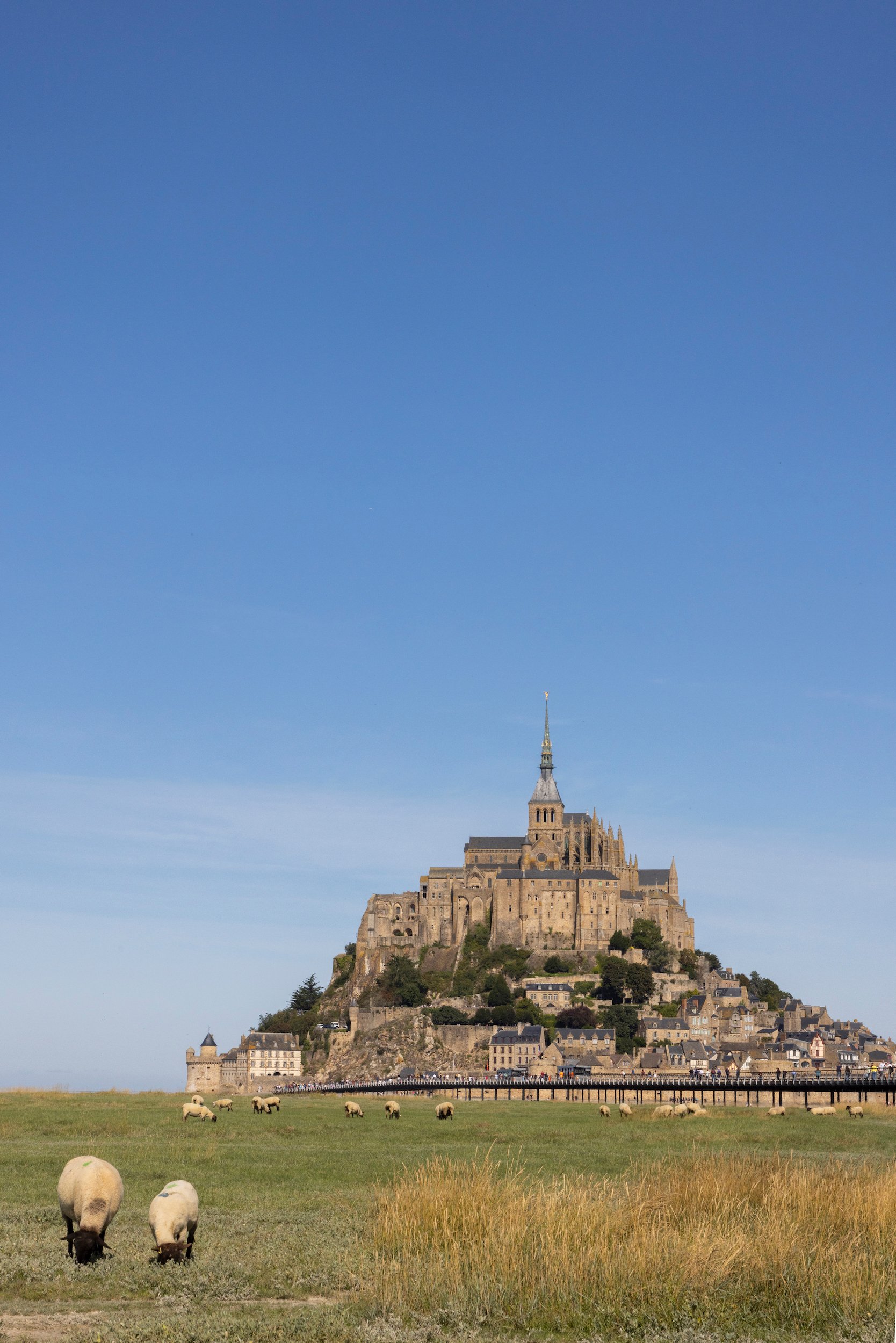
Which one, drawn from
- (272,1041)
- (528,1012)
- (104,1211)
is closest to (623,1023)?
(528,1012)

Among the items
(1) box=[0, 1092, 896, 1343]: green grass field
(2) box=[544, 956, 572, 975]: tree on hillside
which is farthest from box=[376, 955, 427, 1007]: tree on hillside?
(1) box=[0, 1092, 896, 1343]: green grass field

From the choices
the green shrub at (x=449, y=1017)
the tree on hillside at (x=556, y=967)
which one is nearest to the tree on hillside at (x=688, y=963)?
the tree on hillside at (x=556, y=967)

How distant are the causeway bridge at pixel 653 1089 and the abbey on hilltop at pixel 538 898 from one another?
43859 mm

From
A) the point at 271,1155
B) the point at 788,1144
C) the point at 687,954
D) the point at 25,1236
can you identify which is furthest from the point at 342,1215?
the point at 687,954

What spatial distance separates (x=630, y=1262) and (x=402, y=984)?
157937 mm

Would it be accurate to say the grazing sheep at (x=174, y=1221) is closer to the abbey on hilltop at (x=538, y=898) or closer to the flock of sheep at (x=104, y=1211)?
the flock of sheep at (x=104, y=1211)

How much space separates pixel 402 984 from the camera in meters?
173

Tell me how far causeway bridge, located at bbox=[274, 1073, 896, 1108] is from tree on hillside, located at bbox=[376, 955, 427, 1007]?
3420 centimetres

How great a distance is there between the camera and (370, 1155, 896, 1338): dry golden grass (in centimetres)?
1759

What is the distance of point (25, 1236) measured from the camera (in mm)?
21500

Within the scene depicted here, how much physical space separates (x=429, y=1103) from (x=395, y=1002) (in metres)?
93.2

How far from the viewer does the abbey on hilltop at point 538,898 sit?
582 feet

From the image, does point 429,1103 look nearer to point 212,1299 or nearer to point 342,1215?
point 342,1215

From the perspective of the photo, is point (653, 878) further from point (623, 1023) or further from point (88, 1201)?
point (88, 1201)
